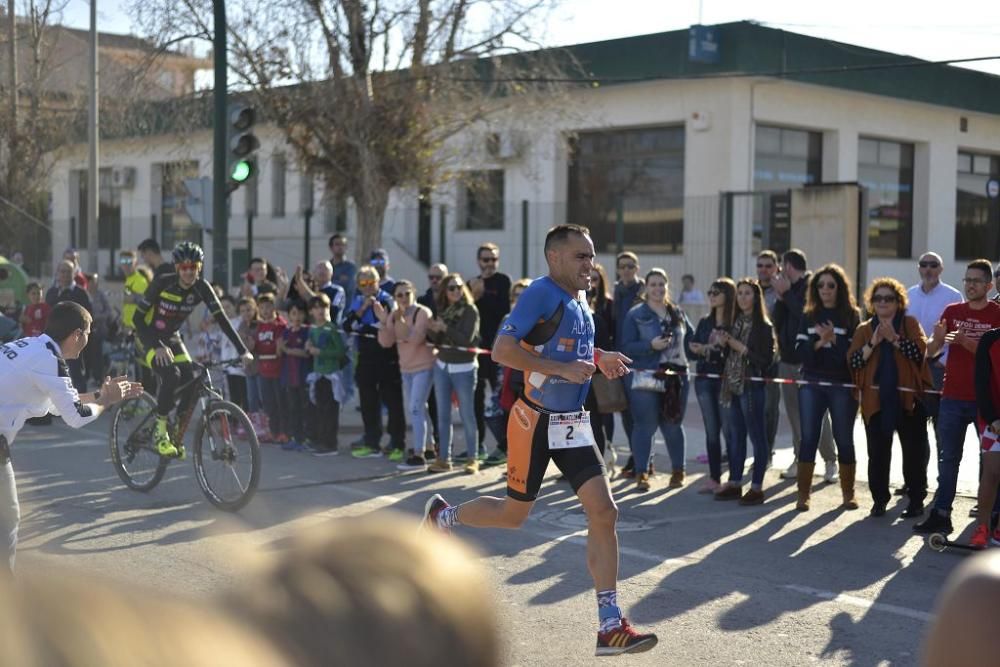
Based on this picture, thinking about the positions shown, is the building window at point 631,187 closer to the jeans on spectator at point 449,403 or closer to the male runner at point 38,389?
the jeans on spectator at point 449,403

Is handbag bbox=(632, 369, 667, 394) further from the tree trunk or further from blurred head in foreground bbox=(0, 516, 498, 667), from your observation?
blurred head in foreground bbox=(0, 516, 498, 667)

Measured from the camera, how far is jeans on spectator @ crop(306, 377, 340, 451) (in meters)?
12.4

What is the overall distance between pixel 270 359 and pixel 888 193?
19.1 m

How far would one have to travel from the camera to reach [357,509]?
9.19 metres

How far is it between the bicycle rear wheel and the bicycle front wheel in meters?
0.58

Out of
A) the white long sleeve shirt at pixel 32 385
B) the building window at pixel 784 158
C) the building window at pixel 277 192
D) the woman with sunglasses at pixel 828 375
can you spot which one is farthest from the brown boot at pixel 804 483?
the building window at pixel 277 192

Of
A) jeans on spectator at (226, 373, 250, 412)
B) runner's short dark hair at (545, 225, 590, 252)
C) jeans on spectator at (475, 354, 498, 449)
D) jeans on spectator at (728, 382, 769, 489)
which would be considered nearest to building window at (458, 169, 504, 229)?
jeans on spectator at (226, 373, 250, 412)

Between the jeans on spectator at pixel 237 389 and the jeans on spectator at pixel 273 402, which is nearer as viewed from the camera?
the jeans on spectator at pixel 273 402

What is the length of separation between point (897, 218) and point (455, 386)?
1975cm

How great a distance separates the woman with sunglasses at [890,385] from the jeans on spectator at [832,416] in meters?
0.12

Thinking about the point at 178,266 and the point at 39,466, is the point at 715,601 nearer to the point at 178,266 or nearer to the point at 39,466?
the point at 178,266

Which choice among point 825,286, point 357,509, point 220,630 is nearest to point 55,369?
point 357,509

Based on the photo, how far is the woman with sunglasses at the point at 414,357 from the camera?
1141 cm

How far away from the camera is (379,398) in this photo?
485 inches
